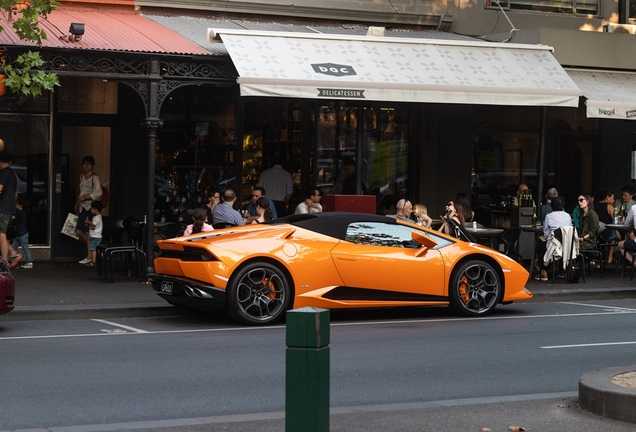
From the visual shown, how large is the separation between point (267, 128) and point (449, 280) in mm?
7656

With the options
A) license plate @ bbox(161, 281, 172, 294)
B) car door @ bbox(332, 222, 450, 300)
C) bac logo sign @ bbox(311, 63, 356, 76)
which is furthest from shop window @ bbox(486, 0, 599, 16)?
Result: license plate @ bbox(161, 281, 172, 294)

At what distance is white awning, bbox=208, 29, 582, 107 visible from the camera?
52.7ft

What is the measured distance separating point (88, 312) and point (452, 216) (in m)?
6.75

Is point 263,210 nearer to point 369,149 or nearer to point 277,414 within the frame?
point 369,149

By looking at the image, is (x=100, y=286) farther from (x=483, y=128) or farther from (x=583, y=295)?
(x=483, y=128)

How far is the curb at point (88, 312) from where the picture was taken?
1281cm

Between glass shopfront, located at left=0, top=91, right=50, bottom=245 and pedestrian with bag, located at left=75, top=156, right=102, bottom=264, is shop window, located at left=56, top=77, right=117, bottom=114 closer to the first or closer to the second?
glass shopfront, located at left=0, top=91, right=50, bottom=245

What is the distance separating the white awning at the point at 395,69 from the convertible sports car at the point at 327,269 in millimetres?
3690

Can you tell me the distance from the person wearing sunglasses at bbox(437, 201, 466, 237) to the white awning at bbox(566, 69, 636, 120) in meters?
3.03

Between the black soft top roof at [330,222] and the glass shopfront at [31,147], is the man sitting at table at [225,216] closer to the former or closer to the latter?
the black soft top roof at [330,222]

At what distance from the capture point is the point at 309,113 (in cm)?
2000

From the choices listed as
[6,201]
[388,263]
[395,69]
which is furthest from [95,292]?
[395,69]

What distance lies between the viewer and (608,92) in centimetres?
1909

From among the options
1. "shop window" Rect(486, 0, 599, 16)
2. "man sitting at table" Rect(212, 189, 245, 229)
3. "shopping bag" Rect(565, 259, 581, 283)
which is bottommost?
"shopping bag" Rect(565, 259, 581, 283)
